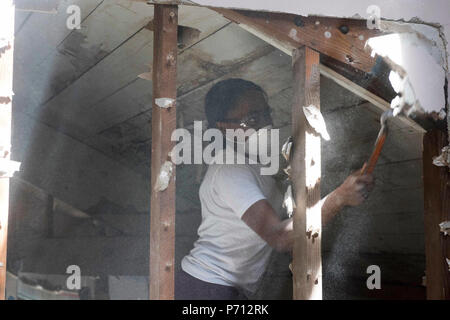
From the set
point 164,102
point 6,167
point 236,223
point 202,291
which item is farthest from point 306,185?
point 6,167

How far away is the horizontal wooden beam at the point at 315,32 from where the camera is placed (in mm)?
2035

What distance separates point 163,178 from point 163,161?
6cm

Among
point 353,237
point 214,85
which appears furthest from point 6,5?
point 353,237

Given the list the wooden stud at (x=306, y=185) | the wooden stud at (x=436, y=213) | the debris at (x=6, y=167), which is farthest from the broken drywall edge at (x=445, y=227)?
the debris at (x=6, y=167)

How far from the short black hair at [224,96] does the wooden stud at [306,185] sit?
19.0 inches

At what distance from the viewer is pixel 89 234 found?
16.6 feet

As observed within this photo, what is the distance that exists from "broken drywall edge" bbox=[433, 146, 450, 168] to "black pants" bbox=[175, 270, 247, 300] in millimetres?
1018

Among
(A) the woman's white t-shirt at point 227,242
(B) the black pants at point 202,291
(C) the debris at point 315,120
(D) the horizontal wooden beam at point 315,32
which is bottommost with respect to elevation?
(B) the black pants at point 202,291

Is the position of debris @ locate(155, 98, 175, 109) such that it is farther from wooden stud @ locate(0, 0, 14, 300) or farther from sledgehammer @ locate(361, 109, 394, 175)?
sledgehammer @ locate(361, 109, 394, 175)

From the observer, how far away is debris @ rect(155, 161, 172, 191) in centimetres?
187

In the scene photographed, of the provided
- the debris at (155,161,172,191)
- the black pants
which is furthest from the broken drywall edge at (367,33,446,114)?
the black pants

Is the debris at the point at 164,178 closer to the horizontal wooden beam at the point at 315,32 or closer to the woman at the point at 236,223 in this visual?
the woman at the point at 236,223

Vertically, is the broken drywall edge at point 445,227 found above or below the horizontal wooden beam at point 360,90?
below
